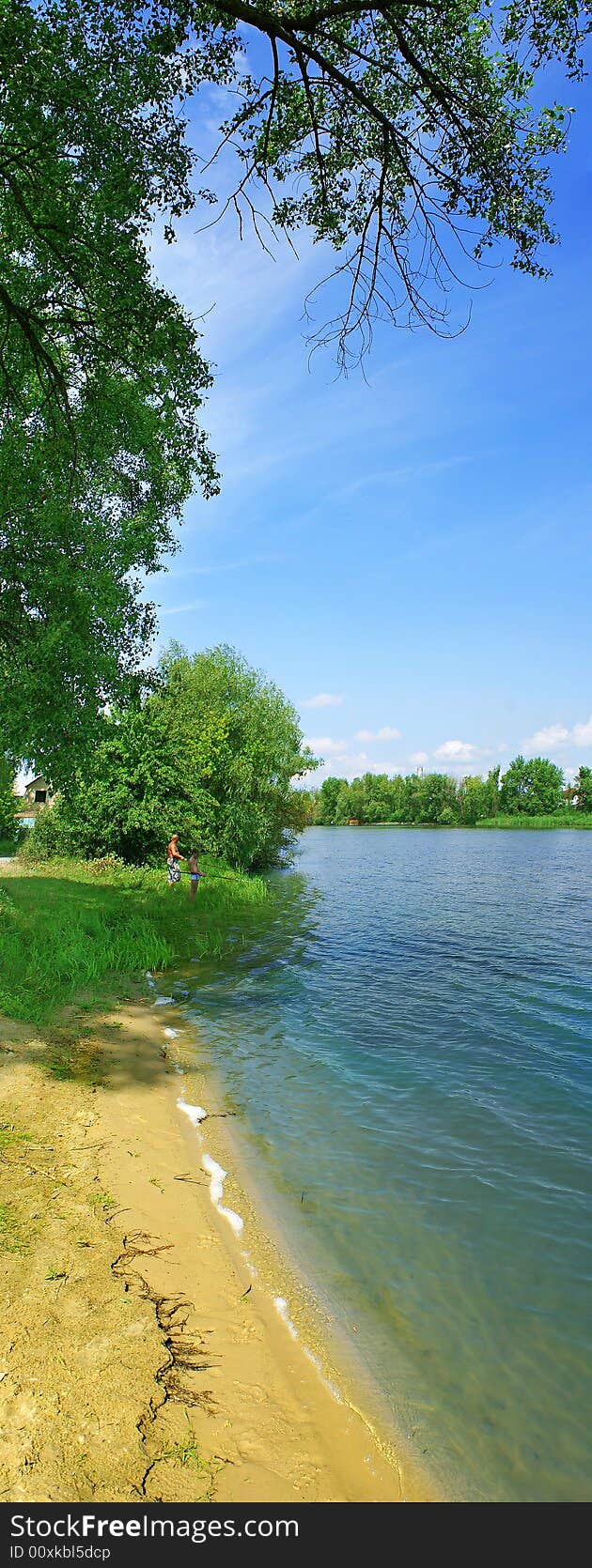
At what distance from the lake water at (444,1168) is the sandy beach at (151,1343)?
21.5 inches

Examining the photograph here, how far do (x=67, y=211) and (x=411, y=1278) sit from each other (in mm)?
14088

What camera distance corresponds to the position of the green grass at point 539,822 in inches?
5364

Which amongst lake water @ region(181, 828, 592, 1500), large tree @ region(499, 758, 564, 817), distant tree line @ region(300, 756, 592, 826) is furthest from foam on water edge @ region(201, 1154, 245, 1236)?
large tree @ region(499, 758, 564, 817)

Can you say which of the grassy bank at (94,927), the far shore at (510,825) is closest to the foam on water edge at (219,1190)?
the grassy bank at (94,927)

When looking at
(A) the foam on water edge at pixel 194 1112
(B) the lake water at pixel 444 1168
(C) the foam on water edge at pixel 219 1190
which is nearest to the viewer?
(B) the lake water at pixel 444 1168

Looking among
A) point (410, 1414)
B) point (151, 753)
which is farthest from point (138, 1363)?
point (151, 753)

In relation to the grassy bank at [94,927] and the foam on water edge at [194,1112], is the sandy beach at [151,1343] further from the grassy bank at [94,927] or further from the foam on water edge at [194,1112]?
the grassy bank at [94,927]

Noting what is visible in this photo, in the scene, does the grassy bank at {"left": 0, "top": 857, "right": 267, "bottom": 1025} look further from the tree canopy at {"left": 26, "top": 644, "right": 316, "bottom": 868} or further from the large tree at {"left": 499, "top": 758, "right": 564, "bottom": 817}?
the large tree at {"left": 499, "top": 758, "right": 564, "bottom": 817}

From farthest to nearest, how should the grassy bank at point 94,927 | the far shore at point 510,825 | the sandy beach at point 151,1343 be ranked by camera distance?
the far shore at point 510,825 < the grassy bank at point 94,927 < the sandy beach at point 151,1343

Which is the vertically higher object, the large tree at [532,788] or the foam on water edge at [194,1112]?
the large tree at [532,788]

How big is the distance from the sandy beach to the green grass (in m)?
138

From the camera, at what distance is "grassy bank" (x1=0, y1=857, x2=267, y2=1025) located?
12.2m

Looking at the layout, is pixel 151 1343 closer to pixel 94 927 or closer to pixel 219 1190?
pixel 219 1190

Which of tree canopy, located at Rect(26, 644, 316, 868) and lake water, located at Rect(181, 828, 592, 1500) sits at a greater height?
tree canopy, located at Rect(26, 644, 316, 868)
